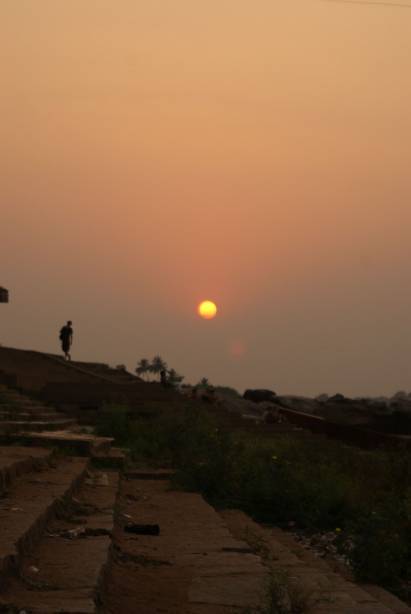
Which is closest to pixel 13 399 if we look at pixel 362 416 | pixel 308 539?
pixel 308 539

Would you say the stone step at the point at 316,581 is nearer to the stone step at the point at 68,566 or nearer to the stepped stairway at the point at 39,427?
the stone step at the point at 68,566

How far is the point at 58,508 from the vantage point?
285 inches

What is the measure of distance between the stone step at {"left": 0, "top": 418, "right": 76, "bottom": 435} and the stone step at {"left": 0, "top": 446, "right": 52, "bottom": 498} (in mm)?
1639

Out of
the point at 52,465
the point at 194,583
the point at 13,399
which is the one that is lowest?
the point at 194,583

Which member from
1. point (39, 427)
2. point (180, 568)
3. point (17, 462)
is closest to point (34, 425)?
point (39, 427)

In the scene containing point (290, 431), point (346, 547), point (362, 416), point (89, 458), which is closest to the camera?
point (346, 547)

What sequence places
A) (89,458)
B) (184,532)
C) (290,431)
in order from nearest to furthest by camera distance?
(184,532), (89,458), (290,431)

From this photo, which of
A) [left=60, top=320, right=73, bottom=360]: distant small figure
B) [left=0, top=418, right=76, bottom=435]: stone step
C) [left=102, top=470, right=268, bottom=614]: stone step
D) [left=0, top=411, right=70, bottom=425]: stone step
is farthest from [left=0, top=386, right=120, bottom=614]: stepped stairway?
[left=60, top=320, right=73, bottom=360]: distant small figure

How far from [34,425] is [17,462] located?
6915 millimetres

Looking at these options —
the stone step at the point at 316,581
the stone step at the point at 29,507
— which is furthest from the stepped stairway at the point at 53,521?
the stone step at the point at 316,581

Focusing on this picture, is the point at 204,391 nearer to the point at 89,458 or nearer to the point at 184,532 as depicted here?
the point at 89,458

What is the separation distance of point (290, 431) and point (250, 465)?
32.0 feet

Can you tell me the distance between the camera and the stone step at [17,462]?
750 centimetres

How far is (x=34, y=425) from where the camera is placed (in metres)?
15.2
